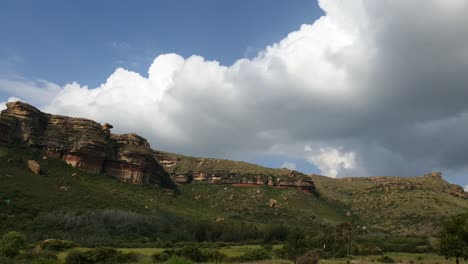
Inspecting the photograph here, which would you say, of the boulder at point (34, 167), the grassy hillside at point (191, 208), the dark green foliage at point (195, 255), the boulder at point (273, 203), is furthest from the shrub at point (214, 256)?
the boulder at point (273, 203)

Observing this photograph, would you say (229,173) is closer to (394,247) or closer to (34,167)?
(34,167)

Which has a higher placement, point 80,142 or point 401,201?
point 80,142

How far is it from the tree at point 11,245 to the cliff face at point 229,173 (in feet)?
317

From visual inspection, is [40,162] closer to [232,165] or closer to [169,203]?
[169,203]

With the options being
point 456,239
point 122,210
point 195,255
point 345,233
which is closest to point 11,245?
point 195,255

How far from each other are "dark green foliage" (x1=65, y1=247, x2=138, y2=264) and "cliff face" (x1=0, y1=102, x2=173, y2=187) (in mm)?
66656

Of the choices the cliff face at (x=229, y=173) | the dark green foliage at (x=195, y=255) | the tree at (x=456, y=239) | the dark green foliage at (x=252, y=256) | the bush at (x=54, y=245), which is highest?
the cliff face at (x=229, y=173)

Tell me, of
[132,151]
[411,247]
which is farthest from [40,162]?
[411,247]

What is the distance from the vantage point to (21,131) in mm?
107625

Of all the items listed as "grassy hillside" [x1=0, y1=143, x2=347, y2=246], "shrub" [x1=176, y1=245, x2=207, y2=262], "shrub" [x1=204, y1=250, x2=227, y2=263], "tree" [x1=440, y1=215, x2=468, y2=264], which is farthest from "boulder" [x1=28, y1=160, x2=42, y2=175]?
"tree" [x1=440, y1=215, x2=468, y2=264]

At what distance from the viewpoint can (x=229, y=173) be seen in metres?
145

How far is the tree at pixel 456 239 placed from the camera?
1706 inches

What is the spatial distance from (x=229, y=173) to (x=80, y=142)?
164ft

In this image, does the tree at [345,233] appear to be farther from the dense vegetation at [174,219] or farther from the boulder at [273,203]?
the boulder at [273,203]
